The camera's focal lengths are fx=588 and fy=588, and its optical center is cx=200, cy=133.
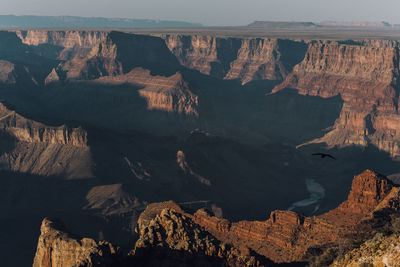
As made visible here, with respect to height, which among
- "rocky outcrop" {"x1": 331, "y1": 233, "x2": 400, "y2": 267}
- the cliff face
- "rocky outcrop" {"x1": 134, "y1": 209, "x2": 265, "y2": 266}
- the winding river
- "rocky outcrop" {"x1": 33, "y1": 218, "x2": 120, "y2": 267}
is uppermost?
"rocky outcrop" {"x1": 331, "y1": 233, "x2": 400, "y2": 267}

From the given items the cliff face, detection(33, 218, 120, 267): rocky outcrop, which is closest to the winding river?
the cliff face

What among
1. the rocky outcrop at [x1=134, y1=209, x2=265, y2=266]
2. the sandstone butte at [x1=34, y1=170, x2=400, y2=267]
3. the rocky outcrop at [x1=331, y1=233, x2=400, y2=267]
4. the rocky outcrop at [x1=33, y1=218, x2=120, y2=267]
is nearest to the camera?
the rocky outcrop at [x1=331, y1=233, x2=400, y2=267]

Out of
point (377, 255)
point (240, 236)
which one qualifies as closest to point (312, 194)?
point (240, 236)

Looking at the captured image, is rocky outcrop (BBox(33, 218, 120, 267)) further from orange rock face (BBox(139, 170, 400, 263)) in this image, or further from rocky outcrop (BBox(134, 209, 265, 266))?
orange rock face (BBox(139, 170, 400, 263))

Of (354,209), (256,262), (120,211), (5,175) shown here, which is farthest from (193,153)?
(256,262)

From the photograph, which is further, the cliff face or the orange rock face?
the cliff face

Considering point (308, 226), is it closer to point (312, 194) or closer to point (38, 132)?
point (312, 194)

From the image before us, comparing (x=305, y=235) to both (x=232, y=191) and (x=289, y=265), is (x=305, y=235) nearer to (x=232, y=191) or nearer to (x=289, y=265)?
(x=289, y=265)
